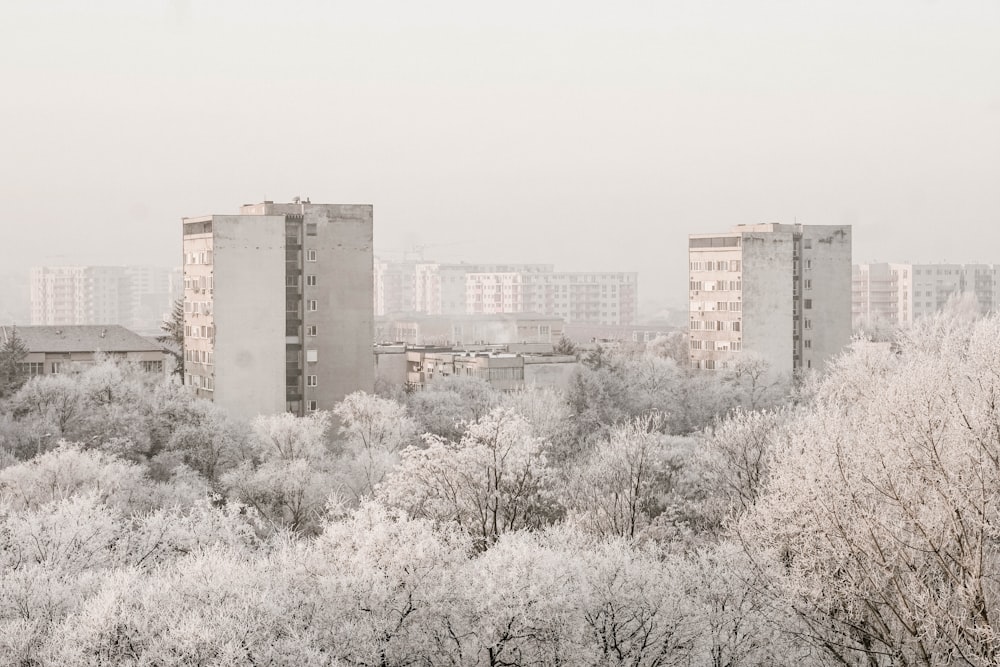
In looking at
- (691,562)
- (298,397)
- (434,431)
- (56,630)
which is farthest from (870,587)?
(298,397)

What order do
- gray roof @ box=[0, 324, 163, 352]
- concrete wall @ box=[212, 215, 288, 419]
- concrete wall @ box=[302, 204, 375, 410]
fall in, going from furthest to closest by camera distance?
gray roof @ box=[0, 324, 163, 352] < concrete wall @ box=[302, 204, 375, 410] < concrete wall @ box=[212, 215, 288, 419]

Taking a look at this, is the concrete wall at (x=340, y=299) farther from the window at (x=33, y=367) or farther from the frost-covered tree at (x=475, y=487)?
the frost-covered tree at (x=475, y=487)

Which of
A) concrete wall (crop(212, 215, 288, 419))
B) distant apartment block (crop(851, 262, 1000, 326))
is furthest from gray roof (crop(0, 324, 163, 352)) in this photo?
distant apartment block (crop(851, 262, 1000, 326))

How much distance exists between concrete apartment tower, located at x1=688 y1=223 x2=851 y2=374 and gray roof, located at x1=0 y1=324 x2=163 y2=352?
3232 centimetres

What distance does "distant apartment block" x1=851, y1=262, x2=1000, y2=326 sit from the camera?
546ft

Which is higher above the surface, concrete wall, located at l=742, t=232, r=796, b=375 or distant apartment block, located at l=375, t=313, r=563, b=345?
concrete wall, located at l=742, t=232, r=796, b=375

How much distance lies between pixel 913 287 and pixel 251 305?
123m

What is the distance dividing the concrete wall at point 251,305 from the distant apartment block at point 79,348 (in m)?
11.1

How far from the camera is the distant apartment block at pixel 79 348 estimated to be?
69562mm

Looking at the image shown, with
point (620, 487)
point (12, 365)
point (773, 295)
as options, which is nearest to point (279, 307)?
point (12, 365)

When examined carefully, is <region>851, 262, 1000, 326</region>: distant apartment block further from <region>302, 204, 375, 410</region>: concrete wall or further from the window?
the window

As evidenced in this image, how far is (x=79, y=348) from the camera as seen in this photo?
71.8m

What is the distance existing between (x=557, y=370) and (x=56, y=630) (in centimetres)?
5062

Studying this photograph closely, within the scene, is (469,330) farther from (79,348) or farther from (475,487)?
(475,487)
